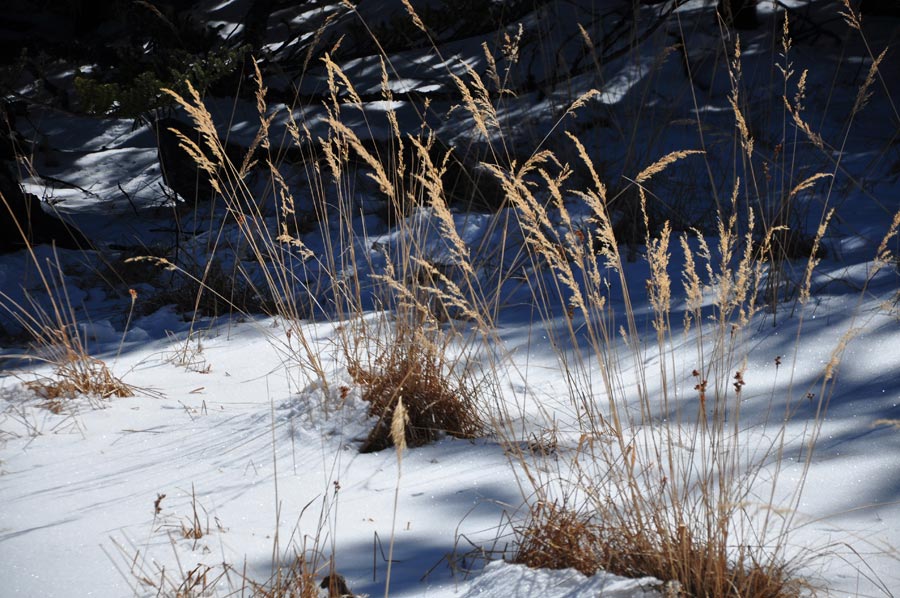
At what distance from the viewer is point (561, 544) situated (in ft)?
4.86

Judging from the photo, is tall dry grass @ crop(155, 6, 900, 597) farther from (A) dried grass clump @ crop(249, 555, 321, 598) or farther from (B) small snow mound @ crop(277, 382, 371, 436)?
(A) dried grass clump @ crop(249, 555, 321, 598)

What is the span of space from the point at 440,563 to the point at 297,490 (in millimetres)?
480

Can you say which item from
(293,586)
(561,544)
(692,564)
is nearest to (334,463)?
(293,586)

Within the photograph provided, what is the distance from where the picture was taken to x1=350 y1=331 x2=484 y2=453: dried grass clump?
7.06ft

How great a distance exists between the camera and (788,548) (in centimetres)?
147

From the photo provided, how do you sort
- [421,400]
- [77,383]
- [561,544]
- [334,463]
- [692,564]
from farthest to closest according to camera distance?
[77,383] < [421,400] < [334,463] < [561,544] < [692,564]

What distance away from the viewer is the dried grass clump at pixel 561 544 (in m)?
1.45

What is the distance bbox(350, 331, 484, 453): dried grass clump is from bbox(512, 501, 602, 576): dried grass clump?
2.15 ft

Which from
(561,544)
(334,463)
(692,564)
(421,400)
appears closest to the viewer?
(692,564)

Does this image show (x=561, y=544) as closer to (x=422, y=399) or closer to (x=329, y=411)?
(x=422, y=399)

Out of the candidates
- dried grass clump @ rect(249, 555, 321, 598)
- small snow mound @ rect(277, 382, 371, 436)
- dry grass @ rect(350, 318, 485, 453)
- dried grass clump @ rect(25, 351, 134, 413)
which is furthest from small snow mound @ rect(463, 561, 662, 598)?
dried grass clump @ rect(25, 351, 134, 413)

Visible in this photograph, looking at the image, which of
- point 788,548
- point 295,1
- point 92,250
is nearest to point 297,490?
point 788,548

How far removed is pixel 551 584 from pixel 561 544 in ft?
0.30

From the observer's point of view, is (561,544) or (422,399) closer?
(561,544)
